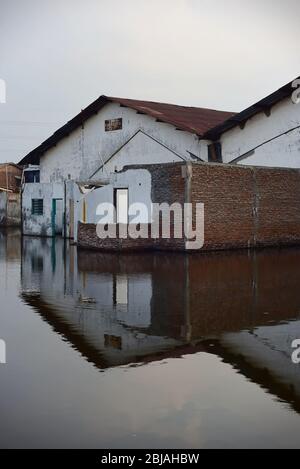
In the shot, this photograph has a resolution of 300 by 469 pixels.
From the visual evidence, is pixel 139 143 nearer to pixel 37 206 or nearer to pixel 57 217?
pixel 57 217

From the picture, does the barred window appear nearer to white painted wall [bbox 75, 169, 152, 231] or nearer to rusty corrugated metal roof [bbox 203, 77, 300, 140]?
rusty corrugated metal roof [bbox 203, 77, 300, 140]

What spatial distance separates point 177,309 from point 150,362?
288 centimetres

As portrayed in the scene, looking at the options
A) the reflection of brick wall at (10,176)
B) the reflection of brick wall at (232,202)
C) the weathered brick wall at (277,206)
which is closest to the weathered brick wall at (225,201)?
the reflection of brick wall at (232,202)

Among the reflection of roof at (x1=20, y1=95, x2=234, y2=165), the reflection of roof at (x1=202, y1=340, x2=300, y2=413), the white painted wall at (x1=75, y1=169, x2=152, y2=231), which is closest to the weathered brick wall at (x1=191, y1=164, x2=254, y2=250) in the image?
the white painted wall at (x1=75, y1=169, x2=152, y2=231)

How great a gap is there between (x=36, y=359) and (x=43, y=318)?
7.20 feet

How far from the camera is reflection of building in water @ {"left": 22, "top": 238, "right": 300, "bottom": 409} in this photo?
643 cm

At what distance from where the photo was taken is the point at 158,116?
85.6ft

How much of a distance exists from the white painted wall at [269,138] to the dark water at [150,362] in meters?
11.2

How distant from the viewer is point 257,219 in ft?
66.6

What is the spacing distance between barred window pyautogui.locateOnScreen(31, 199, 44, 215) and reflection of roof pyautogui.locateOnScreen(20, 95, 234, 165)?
14.4 ft

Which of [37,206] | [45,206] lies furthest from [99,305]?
[37,206]

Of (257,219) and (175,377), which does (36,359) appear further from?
(257,219)

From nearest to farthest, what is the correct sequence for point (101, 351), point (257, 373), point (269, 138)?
point (257, 373) → point (101, 351) → point (269, 138)

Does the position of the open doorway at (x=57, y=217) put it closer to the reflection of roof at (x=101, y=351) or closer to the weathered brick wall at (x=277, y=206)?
the weathered brick wall at (x=277, y=206)
